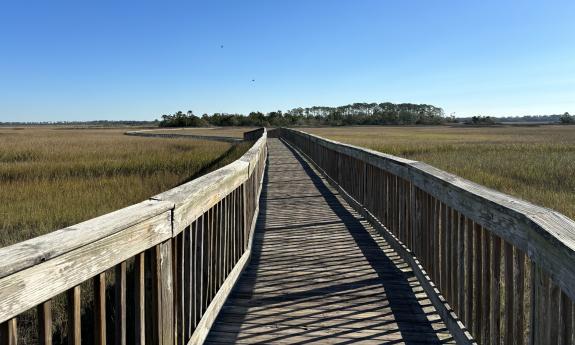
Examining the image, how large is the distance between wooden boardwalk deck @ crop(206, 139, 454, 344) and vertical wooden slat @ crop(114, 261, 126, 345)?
136cm

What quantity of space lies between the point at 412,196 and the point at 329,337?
190 cm

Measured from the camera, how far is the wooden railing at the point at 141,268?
154cm

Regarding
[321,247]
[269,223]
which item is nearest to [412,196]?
[321,247]

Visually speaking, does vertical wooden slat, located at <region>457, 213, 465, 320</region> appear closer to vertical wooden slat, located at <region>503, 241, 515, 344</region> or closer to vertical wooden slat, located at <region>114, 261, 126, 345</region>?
vertical wooden slat, located at <region>503, 241, 515, 344</region>

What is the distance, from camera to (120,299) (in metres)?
2.21

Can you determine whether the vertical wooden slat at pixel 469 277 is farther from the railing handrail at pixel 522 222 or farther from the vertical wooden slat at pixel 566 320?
the vertical wooden slat at pixel 566 320

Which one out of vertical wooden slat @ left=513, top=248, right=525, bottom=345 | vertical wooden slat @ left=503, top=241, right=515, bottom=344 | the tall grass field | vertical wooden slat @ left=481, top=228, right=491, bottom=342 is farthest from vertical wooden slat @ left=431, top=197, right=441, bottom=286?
the tall grass field

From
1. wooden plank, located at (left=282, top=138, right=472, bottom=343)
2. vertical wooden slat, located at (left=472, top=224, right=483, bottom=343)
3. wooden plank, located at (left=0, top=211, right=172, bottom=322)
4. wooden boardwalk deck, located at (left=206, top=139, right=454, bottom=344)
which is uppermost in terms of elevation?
wooden plank, located at (left=0, top=211, right=172, bottom=322)

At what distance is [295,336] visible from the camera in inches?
142

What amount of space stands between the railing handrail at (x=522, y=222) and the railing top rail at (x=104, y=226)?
66.6 inches

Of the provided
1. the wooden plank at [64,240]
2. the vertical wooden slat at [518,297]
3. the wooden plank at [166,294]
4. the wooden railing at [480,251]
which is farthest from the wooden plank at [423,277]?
the wooden plank at [64,240]

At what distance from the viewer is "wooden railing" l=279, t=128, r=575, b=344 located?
212 centimetres

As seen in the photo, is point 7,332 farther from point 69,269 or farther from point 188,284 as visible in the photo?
point 188,284

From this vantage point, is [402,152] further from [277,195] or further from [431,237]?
[431,237]
